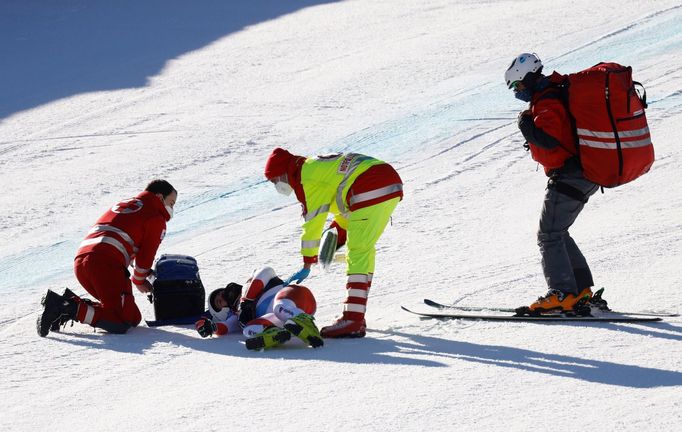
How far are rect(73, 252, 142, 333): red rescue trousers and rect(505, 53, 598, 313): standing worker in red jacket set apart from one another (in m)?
2.65

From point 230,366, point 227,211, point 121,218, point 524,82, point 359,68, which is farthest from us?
point 359,68

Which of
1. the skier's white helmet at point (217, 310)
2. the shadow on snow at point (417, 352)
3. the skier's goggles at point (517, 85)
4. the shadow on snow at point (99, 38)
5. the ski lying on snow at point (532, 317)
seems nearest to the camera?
the shadow on snow at point (417, 352)

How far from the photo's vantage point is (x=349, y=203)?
22.5 feet

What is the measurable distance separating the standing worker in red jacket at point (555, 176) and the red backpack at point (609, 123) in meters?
0.11

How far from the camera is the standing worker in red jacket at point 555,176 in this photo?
6430 millimetres

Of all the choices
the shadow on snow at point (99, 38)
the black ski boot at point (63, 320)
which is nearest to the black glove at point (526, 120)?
the black ski boot at point (63, 320)

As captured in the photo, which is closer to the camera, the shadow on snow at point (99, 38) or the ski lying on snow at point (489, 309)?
the ski lying on snow at point (489, 309)

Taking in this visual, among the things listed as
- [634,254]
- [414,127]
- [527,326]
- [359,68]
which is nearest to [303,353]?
[527,326]

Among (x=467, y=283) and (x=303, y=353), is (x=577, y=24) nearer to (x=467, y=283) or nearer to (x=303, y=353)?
(x=467, y=283)

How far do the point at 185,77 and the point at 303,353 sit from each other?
37.8 ft

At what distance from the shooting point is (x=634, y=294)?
23.2 feet

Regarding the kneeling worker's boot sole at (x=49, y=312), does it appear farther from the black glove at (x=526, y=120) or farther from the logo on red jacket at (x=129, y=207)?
the black glove at (x=526, y=120)

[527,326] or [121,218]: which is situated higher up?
[121,218]

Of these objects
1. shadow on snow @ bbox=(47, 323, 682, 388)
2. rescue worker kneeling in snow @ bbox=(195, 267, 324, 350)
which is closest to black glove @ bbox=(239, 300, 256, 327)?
rescue worker kneeling in snow @ bbox=(195, 267, 324, 350)
